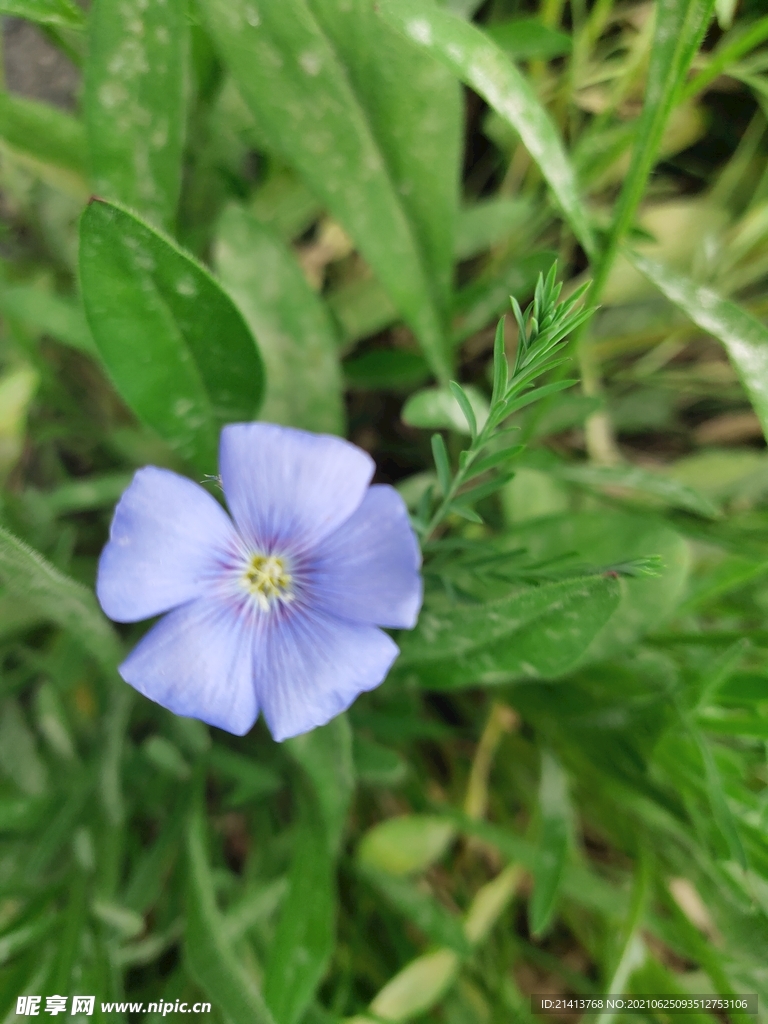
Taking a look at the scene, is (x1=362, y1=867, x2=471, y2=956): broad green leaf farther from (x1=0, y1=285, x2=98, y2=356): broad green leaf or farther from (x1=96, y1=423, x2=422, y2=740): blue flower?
(x1=0, y1=285, x2=98, y2=356): broad green leaf

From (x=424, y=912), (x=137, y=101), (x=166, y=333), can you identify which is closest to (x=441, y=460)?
(x=166, y=333)

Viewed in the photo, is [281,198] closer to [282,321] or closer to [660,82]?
[282,321]

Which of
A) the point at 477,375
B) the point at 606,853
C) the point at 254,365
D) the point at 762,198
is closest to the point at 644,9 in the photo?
the point at 762,198

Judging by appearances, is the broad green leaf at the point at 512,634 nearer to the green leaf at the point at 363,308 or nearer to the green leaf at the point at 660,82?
the green leaf at the point at 660,82

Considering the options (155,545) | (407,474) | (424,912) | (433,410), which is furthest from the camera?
(407,474)

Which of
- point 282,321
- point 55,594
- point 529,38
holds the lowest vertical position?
point 55,594

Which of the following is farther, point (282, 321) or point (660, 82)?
point (282, 321)

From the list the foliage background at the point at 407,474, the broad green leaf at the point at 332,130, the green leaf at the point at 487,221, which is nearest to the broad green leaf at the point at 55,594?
the foliage background at the point at 407,474
